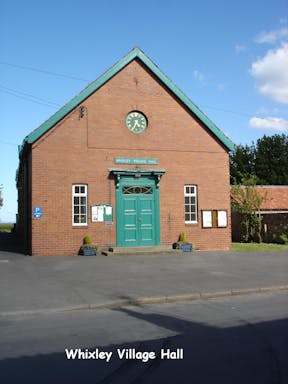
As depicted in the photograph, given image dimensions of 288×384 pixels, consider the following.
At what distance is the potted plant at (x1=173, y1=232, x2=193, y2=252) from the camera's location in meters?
20.4

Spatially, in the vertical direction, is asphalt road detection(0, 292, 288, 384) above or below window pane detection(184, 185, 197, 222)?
below

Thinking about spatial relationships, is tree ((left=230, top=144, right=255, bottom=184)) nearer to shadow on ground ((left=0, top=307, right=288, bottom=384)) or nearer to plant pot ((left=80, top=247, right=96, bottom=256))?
plant pot ((left=80, top=247, right=96, bottom=256))

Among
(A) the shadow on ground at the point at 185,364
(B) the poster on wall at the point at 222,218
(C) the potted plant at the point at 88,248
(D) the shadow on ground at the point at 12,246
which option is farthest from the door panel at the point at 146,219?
(A) the shadow on ground at the point at 185,364

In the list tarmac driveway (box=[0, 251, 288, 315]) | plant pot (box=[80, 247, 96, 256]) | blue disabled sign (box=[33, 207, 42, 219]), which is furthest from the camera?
plant pot (box=[80, 247, 96, 256])

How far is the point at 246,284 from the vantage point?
472 inches

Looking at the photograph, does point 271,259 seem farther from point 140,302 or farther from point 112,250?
point 140,302

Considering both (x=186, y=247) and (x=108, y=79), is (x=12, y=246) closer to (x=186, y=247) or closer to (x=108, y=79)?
(x=186, y=247)

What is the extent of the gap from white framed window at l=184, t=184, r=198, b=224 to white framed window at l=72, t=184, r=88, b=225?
4.69 meters

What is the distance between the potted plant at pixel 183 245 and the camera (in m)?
20.4

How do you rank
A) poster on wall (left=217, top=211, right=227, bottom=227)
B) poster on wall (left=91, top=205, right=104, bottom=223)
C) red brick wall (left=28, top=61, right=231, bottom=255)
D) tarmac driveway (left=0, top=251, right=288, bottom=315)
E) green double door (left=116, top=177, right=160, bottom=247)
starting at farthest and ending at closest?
poster on wall (left=217, top=211, right=227, bottom=227) < green double door (left=116, top=177, right=160, bottom=247) < poster on wall (left=91, top=205, right=104, bottom=223) < red brick wall (left=28, top=61, right=231, bottom=255) < tarmac driveway (left=0, top=251, right=288, bottom=315)

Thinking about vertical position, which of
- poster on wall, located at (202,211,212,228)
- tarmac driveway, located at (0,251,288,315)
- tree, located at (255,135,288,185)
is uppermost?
tree, located at (255,135,288,185)

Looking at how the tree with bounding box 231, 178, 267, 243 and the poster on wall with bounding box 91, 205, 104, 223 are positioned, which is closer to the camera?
the poster on wall with bounding box 91, 205, 104, 223

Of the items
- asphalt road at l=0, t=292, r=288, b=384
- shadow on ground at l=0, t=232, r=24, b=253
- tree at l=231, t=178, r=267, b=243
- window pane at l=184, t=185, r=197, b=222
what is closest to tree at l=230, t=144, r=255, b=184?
tree at l=231, t=178, r=267, b=243

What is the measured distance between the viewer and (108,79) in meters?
20.3
